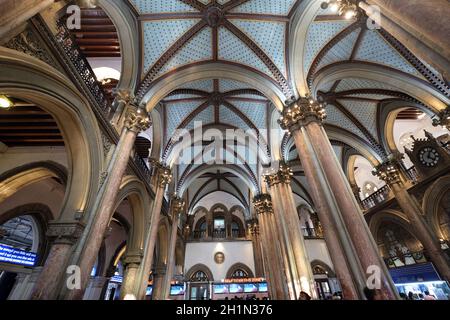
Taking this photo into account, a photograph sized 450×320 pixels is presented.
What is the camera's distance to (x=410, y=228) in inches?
425

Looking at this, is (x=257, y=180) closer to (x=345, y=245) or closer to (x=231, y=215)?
(x=231, y=215)

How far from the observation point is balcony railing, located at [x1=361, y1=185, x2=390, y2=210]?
40.0ft

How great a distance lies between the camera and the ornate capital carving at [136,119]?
20.6 ft

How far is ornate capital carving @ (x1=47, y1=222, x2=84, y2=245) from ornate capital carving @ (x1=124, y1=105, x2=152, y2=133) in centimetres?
308

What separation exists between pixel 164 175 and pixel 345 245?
24.9 ft

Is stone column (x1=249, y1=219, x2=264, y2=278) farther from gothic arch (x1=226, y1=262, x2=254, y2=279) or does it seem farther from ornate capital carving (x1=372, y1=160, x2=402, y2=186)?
ornate capital carving (x1=372, y1=160, x2=402, y2=186)

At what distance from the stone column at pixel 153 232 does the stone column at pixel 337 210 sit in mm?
6028

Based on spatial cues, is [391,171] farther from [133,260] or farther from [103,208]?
[103,208]

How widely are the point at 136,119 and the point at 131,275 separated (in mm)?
5190

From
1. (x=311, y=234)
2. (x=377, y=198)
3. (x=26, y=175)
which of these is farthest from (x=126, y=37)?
(x=311, y=234)

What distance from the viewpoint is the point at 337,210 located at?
460 centimetres

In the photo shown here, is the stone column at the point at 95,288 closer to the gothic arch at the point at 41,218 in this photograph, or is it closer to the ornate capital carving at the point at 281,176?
the gothic arch at the point at 41,218

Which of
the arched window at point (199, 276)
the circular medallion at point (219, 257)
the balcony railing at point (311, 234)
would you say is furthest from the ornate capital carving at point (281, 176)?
the arched window at point (199, 276)
